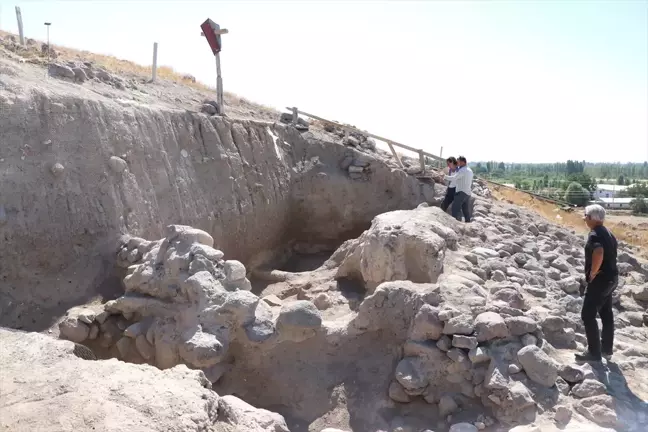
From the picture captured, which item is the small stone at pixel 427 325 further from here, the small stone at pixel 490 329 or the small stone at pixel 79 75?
the small stone at pixel 79 75

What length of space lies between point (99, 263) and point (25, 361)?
2.95 metres

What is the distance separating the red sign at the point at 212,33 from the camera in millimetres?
10312

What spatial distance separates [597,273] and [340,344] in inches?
106

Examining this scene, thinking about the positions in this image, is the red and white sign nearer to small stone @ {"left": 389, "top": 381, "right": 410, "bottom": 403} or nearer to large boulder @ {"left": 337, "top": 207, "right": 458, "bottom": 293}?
large boulder @ {"left": 337, "top": 207, "right": 458, "bottom": 293}

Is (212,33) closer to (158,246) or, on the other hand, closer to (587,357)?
(158,246)

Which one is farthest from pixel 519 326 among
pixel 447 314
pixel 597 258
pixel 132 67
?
pixel 132 67

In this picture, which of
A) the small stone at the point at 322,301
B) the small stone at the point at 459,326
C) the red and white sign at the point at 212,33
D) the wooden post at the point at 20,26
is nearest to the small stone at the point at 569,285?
the small stone at the point at 459,326

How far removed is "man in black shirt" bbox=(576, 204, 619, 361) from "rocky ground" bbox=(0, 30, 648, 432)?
25cm

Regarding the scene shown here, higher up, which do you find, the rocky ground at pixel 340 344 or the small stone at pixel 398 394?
the rocky ground at pixel 340 344

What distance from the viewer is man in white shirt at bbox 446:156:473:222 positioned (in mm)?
8711

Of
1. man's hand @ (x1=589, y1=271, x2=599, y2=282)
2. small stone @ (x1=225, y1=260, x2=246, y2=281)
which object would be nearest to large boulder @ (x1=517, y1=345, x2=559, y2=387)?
man's hand @ (x1=589, y1=271, x2=599, y2=282)

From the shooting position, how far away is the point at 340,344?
5.37 m

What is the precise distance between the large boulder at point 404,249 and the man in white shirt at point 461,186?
1619 mm

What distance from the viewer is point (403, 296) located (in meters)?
5.36
